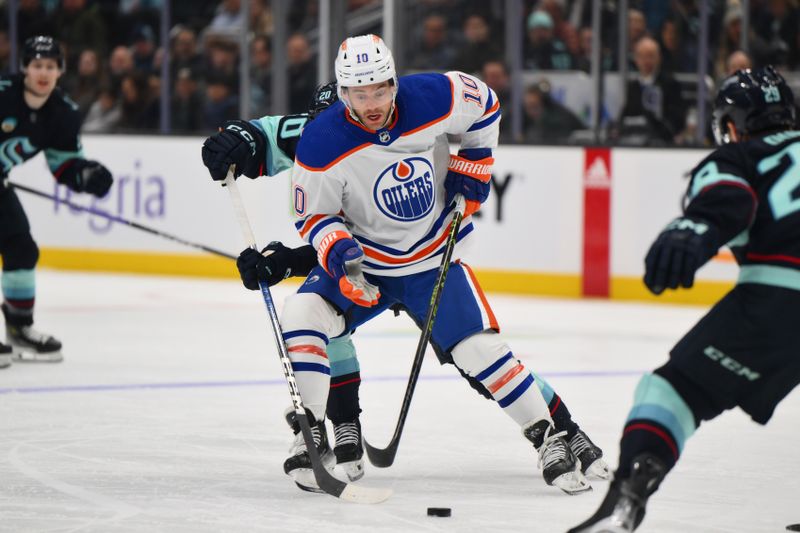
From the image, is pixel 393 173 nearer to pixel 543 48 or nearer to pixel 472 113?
pixel 472 113

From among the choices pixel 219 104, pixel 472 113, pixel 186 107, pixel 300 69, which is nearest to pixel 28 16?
pixel 186 107

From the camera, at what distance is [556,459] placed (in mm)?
3359

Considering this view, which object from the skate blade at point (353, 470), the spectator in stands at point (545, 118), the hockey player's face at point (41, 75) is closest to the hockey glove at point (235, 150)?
the skate blade at point (353, 470)

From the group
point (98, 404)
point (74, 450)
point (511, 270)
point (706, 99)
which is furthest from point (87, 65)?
point (74, 450)

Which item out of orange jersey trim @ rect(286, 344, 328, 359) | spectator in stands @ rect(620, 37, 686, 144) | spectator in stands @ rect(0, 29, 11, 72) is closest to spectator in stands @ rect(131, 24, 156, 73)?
spectator in stands @ rect(0, 29, 11, 72)

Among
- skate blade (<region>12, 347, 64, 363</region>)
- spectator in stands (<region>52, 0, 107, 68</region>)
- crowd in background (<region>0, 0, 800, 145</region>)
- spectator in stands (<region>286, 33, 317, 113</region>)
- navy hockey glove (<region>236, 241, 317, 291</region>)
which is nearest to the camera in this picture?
navy hockey glove (<region>236, 241, 317, 291</region>)

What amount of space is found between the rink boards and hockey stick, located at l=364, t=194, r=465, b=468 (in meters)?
3.38

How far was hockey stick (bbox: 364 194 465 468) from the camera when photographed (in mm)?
3367

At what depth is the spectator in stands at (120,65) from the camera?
9.23 metres

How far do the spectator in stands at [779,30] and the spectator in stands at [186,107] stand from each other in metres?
3.44

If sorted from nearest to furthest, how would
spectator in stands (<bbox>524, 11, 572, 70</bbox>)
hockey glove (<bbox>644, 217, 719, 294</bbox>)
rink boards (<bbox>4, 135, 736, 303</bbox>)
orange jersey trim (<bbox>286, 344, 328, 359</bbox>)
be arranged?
hockey glove (<bbox>644, 217, 719, 294</bbox>), orange jersey trim (<bbox>286, 344, 328, 359</bbox>), rink boards (<bbox>4, 135, 736, 303</bbox>), spectator in stands (<bbox>524, 11, 572, 70</bbox>)

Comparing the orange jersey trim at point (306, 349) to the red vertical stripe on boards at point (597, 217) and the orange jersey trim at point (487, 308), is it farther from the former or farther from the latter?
the red vertical stripe on boards at point (597, 217)

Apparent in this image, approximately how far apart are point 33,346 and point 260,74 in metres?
3.73

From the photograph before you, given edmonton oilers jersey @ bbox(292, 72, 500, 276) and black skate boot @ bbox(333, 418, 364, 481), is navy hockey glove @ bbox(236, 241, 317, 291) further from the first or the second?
black skate boot @ bbox(333, 418, 364, 481)
